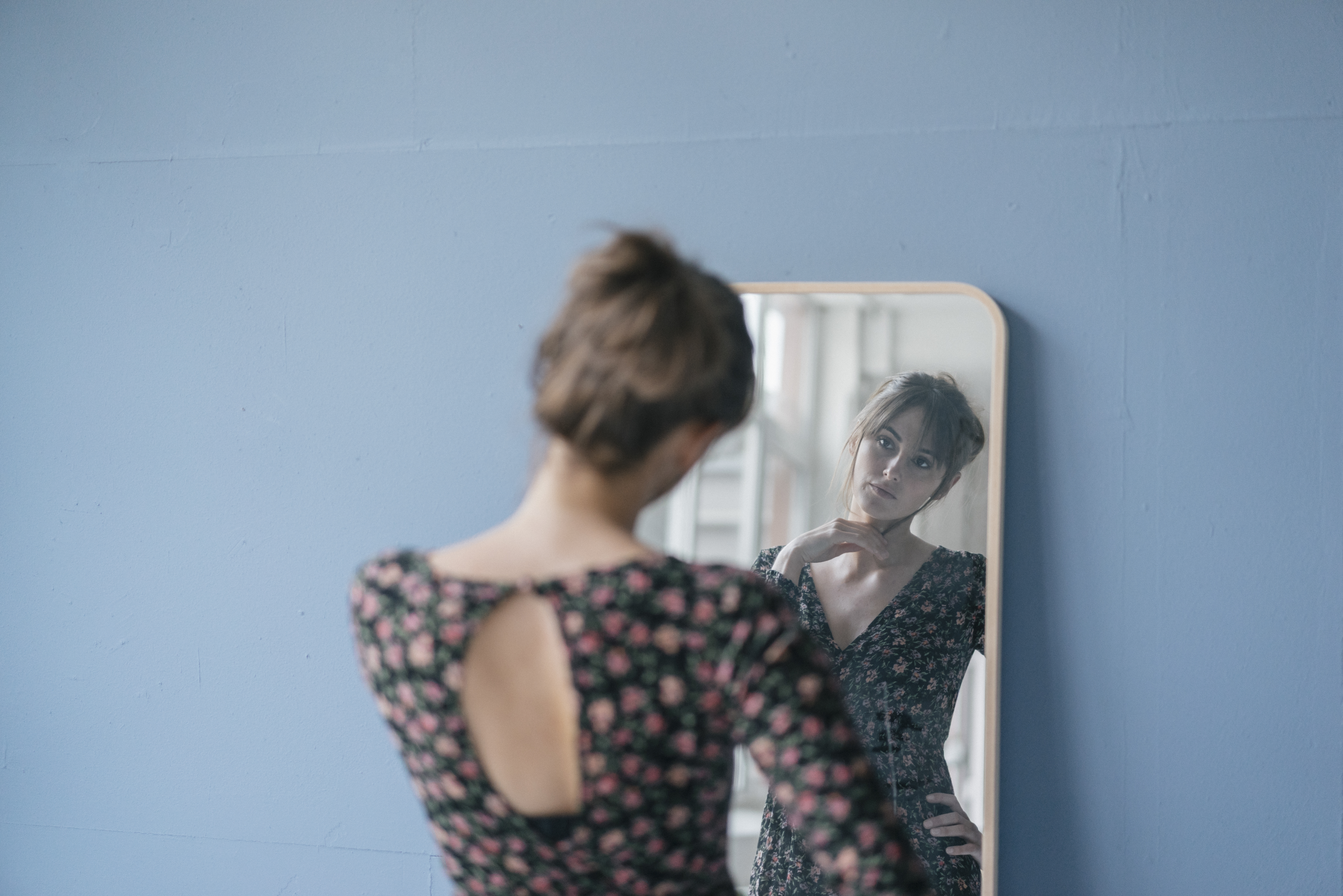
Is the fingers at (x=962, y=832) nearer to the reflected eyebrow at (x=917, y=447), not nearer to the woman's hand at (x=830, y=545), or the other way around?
the woman's hand at (x=830, y=545)

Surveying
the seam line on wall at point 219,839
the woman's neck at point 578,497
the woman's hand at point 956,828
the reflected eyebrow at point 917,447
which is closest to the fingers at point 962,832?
the woman's hand at point 956,828

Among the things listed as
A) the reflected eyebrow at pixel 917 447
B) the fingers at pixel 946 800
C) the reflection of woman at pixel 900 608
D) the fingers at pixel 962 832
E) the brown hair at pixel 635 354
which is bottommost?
the fingers at pixel 962 832

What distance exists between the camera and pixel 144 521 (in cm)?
194

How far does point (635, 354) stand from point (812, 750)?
12.0 inches

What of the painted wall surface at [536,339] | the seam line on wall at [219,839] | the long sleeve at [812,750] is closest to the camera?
the long sleeve at [812,750]

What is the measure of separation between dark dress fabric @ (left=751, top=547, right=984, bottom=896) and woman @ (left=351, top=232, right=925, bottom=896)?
31.3 inches

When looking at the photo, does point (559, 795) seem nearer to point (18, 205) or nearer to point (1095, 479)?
point (1095, 479)

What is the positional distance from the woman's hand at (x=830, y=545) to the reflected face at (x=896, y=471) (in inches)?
1.1

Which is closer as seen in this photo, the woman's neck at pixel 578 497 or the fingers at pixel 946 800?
the woman's neck at pixel 578 497

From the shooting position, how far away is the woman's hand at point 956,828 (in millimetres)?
1612

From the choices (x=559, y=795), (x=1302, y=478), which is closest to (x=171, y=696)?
(x=559, y=795)

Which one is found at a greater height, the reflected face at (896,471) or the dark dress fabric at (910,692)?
the reflected face at (896,471)

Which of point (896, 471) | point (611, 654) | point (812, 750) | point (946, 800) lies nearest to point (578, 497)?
point (611, 654)

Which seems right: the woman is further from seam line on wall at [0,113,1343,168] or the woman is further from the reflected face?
seam line on wall at [0,113,1343,168]
